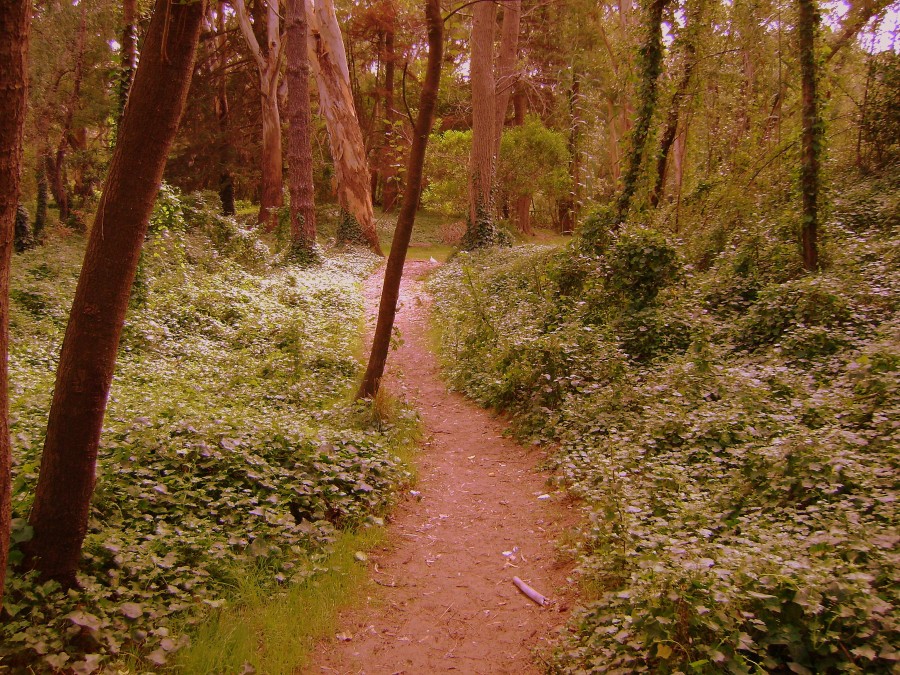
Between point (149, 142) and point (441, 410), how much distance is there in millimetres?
5924

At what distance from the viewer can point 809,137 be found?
27.7ft

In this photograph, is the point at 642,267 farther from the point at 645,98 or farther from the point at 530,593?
the point at 530,593

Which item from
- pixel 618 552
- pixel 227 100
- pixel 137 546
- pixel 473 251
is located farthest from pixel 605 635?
pixel 227 100

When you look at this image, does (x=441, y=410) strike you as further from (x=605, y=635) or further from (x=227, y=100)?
(x=227, y=100)

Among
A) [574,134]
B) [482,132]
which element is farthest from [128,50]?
[574,134]

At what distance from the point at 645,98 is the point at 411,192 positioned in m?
5.94

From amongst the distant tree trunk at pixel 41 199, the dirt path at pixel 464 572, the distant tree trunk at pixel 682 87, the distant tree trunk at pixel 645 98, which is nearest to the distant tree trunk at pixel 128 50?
the dirt path at pixel 464 572

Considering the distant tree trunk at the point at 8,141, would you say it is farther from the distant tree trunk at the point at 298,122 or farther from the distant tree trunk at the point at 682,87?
the distant tree trunk at the point at 298,122

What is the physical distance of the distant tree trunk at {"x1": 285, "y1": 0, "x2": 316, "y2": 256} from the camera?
55.6ft

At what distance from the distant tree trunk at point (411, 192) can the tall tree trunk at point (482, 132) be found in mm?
12382

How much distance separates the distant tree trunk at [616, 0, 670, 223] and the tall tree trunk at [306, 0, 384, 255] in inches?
497

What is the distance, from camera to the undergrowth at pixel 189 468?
124 inches

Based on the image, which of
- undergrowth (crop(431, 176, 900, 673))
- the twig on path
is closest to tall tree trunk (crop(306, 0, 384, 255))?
undergrowth (crop(431, 176, 900, 673))

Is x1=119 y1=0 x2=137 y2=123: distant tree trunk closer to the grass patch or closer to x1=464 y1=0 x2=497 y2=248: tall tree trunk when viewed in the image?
the grass patch
